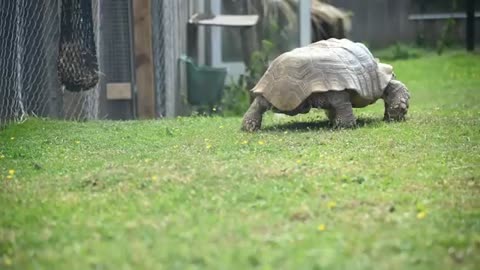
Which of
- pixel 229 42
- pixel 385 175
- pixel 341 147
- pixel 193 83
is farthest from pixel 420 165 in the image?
pixel 229 42

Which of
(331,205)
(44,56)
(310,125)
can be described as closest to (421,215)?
(331,205)

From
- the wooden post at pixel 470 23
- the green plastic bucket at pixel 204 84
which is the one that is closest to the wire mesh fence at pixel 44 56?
the green plastic bucket at pixel 204 84

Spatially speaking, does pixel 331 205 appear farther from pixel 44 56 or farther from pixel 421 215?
pixel 44 56

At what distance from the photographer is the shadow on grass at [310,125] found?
823cm

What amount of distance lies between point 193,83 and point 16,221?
8.31 meters

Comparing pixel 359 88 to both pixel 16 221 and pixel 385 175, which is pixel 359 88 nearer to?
pixel 385 175

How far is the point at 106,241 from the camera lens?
12.9ft

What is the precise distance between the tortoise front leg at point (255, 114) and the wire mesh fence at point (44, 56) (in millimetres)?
1817

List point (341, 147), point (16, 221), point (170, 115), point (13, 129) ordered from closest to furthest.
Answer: point (16, 221) → point (341, 147) → point (13, 129) → point (170, 115)

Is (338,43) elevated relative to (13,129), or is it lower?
elevated

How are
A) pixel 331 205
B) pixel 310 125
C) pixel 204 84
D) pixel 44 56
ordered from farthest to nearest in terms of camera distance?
1. pixel 204 84
2. pixel 44 56
3. pixel 310 125
4. pixel 331 205

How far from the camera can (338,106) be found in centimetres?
802

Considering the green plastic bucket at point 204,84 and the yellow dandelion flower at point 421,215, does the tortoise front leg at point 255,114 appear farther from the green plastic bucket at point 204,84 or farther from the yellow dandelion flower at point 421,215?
the green plastic bucket at point 204,84

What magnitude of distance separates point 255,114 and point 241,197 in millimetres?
3419
